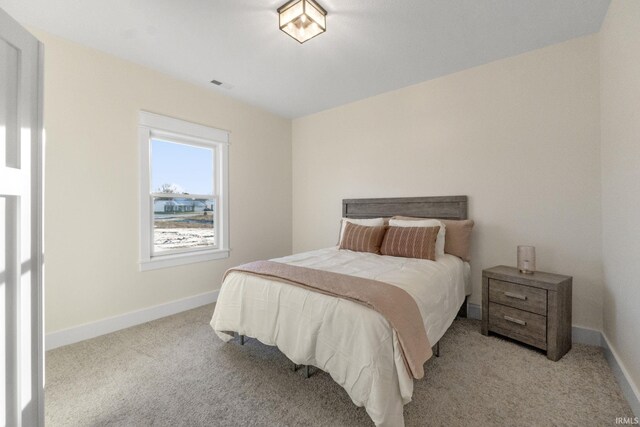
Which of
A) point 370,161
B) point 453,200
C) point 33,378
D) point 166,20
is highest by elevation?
point 166,20

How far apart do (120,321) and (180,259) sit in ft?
2.59

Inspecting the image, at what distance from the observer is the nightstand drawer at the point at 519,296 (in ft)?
6.82

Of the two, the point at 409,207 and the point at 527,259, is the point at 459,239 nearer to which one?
the point at 527,259

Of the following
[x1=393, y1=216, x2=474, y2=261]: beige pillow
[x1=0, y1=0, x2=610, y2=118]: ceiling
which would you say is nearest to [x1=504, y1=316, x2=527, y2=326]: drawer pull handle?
[x1=393, y1=216, x2=474, y2=261]: beige pillow

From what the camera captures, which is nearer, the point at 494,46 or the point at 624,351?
the point at 624,351

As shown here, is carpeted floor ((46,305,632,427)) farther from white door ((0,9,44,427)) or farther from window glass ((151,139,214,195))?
window glass ((151,139,214,195))

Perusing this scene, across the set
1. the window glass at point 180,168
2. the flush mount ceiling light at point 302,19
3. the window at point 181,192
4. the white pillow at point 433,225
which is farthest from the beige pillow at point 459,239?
the window glass at point 180,168

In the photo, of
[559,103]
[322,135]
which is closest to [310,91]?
[322,135]

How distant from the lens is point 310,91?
3.39 m

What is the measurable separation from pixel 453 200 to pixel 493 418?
1.99m

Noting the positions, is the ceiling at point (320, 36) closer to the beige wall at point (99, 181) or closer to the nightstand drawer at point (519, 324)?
the beige wall at point (99, 181)

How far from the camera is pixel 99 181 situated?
252cm

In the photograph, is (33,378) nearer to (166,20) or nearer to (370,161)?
(166,20)

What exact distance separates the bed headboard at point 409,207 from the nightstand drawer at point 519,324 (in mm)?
983
